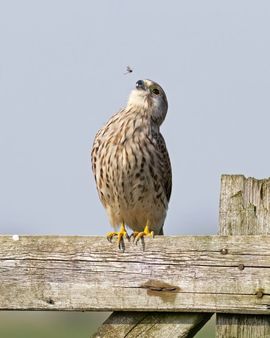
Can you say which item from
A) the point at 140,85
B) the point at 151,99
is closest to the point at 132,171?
the point at 151,99

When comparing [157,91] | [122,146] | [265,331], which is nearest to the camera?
[265,331]

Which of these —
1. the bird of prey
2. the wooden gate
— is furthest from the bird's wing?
the wooden gate

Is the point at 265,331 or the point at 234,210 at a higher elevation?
the point at 234,210

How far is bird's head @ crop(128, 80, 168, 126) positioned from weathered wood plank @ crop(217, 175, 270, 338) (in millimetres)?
3397

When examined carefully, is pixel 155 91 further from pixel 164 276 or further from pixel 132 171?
pixel 164 276

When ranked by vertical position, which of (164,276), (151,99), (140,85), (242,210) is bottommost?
(164,276)

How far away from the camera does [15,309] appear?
14.2 feet

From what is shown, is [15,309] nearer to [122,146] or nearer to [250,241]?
[250,241]

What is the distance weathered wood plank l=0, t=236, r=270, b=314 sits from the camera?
13.6 ft

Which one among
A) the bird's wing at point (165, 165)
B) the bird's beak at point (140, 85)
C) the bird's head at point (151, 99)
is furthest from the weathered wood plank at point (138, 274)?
the bird's beak at point (140, 85)

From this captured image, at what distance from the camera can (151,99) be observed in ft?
25.6

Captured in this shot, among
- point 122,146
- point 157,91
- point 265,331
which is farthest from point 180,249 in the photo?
point 157,91

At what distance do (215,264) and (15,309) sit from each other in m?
0.80

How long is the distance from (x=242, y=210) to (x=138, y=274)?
1.53ft
